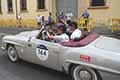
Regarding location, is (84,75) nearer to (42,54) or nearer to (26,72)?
(42,54)

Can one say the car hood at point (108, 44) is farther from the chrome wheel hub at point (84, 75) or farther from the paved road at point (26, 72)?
the paved road at point (26, 72)

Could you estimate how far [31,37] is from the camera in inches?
308

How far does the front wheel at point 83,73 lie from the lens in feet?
19.6

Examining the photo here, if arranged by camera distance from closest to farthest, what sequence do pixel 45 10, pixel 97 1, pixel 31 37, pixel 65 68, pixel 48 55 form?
pixel 65 68
pixel 48 55
pixel 31 37
pixel 97 1
pixel 45 10

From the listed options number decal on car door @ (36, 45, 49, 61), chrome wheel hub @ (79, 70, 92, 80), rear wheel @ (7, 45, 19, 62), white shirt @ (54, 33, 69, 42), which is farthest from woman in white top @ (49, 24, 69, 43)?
rear wheel @ (7, 45, 19, 62)

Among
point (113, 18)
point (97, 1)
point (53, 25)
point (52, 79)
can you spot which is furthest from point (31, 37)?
point (97, 1)

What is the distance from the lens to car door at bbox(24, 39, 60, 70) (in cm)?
680

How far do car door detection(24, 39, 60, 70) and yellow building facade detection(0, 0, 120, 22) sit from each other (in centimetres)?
1582

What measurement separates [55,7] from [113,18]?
24.3ft

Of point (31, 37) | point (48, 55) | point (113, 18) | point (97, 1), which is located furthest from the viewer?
point (97, 1)

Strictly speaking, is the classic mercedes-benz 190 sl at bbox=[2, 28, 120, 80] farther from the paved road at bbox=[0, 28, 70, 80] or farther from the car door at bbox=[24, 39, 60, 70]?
the paved road at bbox=[0, 28, 70, 80]

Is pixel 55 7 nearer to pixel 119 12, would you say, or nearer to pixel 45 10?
pixel 45 10

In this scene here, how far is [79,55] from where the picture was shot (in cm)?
611

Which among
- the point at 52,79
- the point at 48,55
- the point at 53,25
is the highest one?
the point at 53,25
